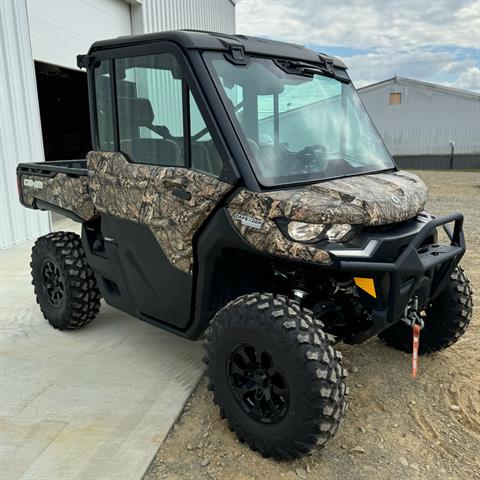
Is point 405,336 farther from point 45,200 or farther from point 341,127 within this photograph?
point 45,200

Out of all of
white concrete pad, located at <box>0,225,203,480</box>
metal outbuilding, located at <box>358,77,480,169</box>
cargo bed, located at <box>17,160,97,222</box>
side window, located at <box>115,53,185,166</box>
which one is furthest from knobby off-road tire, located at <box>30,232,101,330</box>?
metal outbuilding, located at <box>358,77,480,169</box>

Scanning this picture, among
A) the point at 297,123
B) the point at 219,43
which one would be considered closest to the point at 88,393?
the point at 297,123

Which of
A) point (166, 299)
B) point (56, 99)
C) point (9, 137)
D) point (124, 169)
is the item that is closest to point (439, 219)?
point (166, 299)

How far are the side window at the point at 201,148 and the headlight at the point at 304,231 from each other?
519mm

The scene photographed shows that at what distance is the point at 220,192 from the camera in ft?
8.62

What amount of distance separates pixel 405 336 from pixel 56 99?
15.2 metres

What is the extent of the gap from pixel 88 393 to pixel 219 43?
7.58ft

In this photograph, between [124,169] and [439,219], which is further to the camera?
[124,169]

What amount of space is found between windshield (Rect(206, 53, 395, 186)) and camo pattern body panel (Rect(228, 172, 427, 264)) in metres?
0.15

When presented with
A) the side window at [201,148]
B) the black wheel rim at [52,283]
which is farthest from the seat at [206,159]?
the black wheel rim at [52,283]

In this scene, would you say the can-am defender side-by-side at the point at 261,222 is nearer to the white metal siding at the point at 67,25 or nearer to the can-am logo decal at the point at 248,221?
the can-am logo decal at the point at 248,221

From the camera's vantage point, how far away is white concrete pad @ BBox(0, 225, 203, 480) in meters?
2.63

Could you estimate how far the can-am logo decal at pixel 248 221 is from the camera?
250 cm

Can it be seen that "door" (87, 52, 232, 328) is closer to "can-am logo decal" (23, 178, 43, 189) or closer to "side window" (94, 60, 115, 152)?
"side window" (94, 60, 115, 152)
